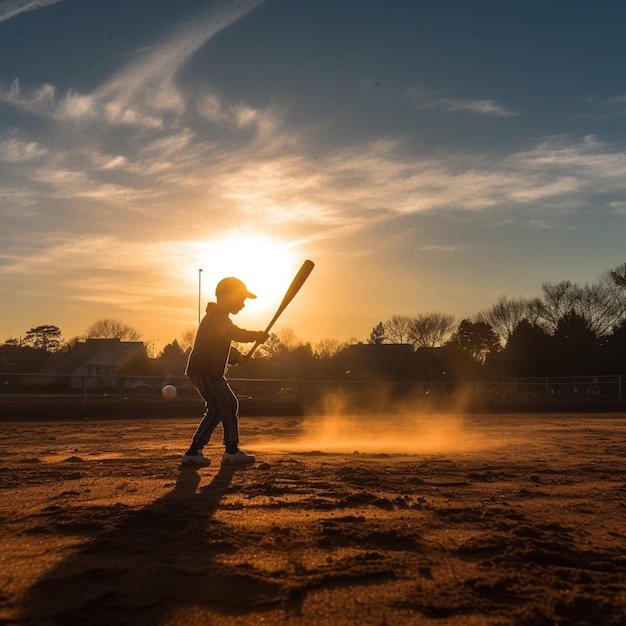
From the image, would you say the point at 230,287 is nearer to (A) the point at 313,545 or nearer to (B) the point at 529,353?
(A) the point at 313,545

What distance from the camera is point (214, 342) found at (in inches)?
289

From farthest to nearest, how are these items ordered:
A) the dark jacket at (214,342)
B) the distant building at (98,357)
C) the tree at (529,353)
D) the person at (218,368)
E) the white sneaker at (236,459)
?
1. the distant building at (98,357)
2. the tree at (529,353)
3. the dark jacket at (214,342)
4. the person at (218,368)
5. the white sneaker at (236,459)

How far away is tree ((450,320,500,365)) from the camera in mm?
73812

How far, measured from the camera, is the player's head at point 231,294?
7.56 meters

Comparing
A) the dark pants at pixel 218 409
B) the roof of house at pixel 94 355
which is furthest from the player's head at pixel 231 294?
the roof of house at pixel 94 355

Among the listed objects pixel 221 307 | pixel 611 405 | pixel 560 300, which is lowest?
pixel 611 405

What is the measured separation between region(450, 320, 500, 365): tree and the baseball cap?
6740 centimetres

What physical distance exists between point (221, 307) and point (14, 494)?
3.08m

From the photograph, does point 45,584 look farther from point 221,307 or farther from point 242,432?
point 242,432

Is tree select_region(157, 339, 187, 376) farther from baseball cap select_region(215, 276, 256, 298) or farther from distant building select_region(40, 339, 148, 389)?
baseball cap select_region(215, 276, 256, 298)

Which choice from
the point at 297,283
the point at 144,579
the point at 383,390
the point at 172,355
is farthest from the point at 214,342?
the point at 172,355

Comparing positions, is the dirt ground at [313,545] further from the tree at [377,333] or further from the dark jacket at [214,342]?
the tree at [377,333]

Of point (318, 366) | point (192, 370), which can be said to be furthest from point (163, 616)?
point (318, 366)

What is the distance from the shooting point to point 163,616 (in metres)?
2.43
